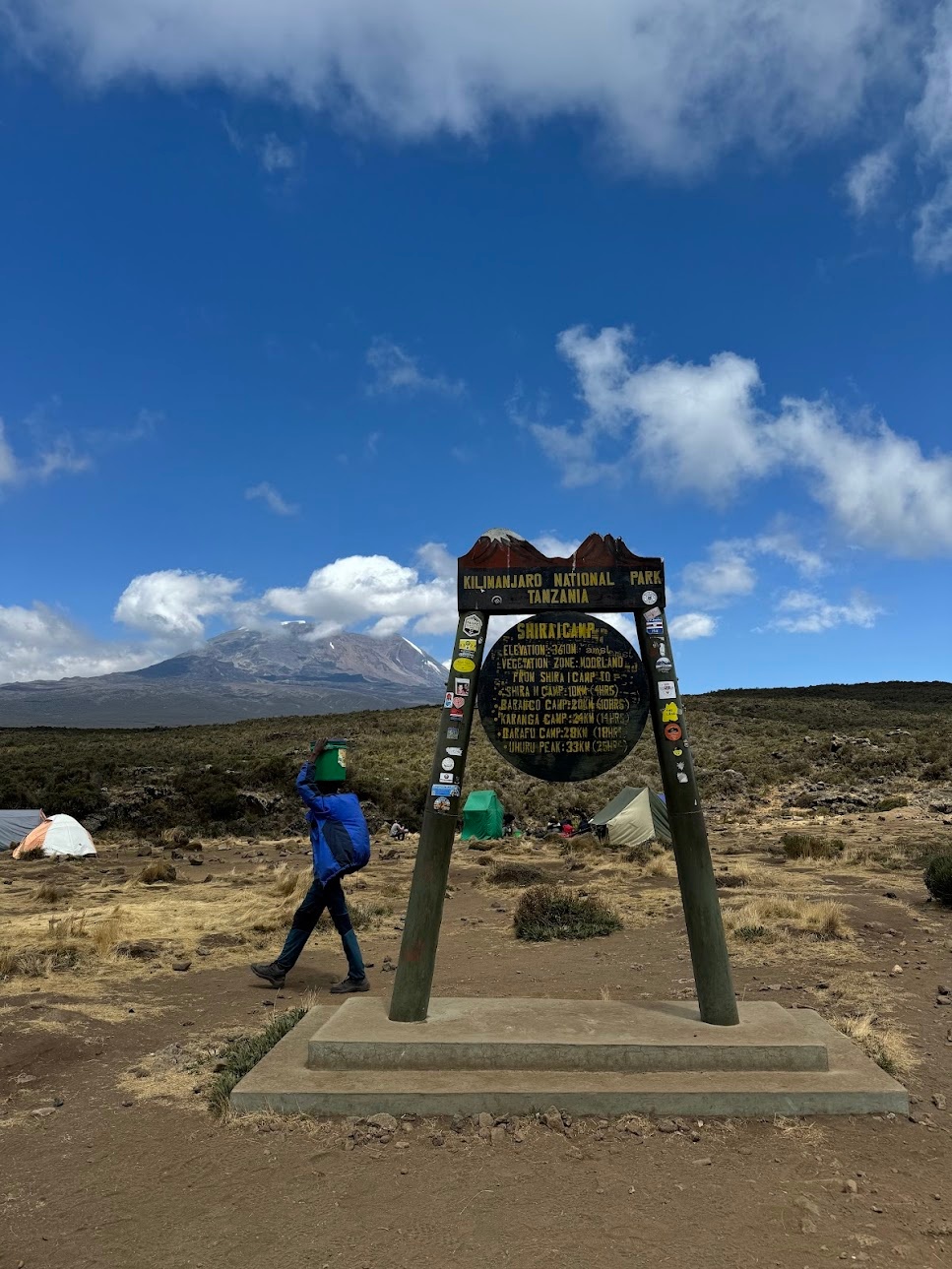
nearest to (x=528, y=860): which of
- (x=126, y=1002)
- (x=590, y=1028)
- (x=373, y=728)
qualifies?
(x=126, y=1002)

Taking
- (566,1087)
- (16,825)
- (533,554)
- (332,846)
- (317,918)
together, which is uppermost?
(533,554)

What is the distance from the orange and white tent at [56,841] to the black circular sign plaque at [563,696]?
19.2 meters

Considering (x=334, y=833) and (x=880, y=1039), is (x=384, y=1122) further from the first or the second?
(x=880, y=1039)

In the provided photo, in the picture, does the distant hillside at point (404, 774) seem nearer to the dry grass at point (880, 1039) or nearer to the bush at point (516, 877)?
the bush at point (516, 877)

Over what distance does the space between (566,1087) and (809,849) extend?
1507 centimetres

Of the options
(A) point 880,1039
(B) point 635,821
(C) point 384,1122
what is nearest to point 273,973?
(C) point 384,1122

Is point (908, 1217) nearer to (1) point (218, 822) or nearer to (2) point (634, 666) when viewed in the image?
(2) point (634, 666)

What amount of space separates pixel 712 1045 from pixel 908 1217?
1.52 metres

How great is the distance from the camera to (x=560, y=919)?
11.3 meters

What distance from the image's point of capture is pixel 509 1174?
422 centimetres

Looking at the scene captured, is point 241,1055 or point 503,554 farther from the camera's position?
point 503,554

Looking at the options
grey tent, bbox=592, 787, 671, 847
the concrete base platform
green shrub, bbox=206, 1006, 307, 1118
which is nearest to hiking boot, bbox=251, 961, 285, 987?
green shrub, bbox=206, 1006, 307, 1118

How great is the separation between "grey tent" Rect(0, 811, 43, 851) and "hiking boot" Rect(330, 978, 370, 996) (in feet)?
59.3

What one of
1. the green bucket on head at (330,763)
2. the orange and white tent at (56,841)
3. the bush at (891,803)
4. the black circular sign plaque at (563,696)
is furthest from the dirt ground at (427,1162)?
the bush at (891,803)
